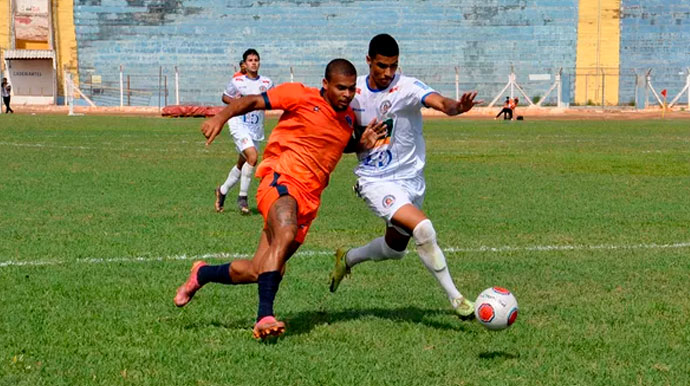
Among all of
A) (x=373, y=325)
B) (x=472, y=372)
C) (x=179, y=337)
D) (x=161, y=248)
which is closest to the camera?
(x=472, y=372)

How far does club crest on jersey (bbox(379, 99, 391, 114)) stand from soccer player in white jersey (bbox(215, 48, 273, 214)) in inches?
253

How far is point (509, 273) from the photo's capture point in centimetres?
855

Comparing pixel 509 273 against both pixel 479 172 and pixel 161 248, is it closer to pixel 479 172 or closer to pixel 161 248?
pixel 161 248

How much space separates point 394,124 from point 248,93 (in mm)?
7014

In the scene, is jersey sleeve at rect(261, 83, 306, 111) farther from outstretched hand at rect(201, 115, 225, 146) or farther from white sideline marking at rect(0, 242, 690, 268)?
white sideline marking at rect(0, 242, 690, 268)

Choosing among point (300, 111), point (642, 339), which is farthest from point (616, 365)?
point (300, 111)

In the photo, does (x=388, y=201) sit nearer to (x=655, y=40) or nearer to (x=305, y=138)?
(x=305, y=138)

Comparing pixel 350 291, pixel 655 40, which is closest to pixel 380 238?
pixel 350 291

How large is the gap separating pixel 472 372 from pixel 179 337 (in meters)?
1.82

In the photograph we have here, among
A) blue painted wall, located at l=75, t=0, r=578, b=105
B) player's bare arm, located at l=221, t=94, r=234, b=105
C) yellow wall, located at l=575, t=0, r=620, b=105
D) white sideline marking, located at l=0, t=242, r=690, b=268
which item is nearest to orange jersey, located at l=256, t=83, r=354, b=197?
white sideline marking, located at l=0, t=242, r=690, b=268

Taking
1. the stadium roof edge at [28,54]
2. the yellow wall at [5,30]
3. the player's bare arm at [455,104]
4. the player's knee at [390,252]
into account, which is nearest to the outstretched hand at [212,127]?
the player's bare arm at [455,104]

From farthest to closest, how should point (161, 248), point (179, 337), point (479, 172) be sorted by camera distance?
point (479, 172) → point (161, 248) → point (179, 337)

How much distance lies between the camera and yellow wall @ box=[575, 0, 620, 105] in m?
58.7

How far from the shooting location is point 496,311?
6.01m
